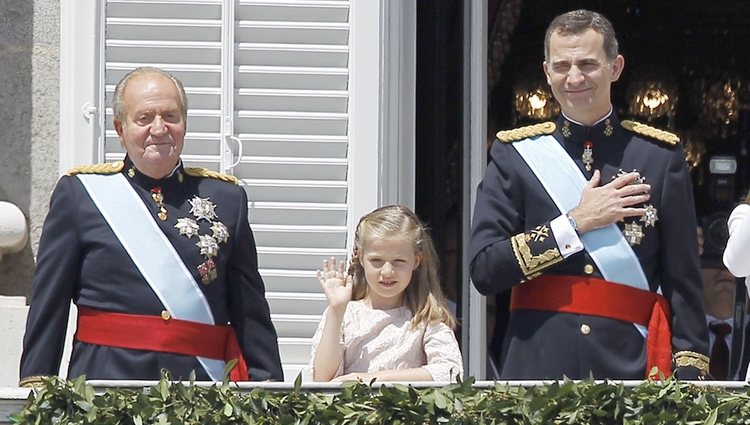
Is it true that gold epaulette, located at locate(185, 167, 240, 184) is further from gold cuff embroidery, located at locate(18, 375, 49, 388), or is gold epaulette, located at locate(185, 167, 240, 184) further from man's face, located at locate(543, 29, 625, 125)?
man's face, located at locate(543, 29, 625, 125)

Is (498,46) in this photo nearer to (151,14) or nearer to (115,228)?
(151,14)

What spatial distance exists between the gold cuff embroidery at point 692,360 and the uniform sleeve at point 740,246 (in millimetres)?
216

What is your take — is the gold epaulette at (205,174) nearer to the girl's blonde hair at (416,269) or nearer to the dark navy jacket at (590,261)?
the girl's blonde hair at (416,269)

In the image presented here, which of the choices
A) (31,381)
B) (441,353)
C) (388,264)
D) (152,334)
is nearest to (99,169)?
(152,334)

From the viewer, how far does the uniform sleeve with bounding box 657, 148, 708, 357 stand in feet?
13.9

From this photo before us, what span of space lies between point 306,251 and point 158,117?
3.88ft

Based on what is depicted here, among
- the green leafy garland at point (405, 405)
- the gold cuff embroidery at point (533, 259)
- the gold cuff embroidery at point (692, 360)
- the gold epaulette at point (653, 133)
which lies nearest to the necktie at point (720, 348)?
the gold epaulette at point (653, 133)

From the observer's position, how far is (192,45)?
537 cm

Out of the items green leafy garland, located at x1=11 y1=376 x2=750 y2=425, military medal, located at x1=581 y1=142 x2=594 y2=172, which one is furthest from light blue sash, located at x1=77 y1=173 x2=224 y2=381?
military medal, located at x1=581 y1=142 x2=594 y2=172

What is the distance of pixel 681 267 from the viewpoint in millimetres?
4258

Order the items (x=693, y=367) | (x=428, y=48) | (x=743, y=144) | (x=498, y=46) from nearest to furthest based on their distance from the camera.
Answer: (x=693, y=367), (x=428, y=48), (x=498, y=46), (x=743, y=144)

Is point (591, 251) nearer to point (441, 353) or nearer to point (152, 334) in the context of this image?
point (441, 353)

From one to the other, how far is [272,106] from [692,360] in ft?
5.56

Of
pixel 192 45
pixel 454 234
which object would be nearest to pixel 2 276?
pixel 192 45
